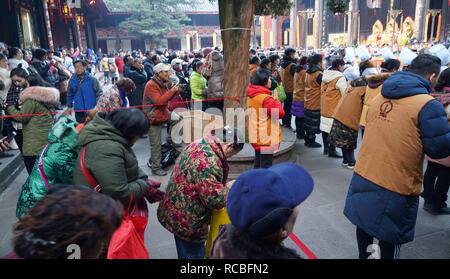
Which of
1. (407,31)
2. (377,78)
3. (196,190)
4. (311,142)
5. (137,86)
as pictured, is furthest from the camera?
(407,31)

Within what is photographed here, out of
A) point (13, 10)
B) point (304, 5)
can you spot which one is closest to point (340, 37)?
point (304, 5)

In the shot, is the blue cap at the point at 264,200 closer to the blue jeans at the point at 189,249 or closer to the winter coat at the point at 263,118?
the blue jeans at the point at 189,249

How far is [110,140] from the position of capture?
74.8 inches

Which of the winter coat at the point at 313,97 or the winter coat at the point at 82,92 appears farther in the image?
the winter coat at the point at 313,97

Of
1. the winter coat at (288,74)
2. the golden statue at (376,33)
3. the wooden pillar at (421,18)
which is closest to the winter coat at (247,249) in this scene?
the winter coat at (288,74)

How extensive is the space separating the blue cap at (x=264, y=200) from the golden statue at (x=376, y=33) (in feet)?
101

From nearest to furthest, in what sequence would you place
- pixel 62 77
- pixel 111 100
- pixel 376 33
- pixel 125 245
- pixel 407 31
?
pixel 125 245
pixel 111 100
pixel 62 77
pixel 407 31
pixel 376 33

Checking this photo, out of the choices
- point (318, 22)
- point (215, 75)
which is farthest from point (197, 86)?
point (318, 22)

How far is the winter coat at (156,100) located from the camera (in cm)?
447

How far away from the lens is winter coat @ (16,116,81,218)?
2.01 m

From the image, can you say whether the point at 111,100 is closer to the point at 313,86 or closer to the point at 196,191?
the point at 196,191

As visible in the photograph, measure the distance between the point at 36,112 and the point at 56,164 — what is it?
75.7 inches

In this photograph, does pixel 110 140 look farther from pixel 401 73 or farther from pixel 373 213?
pixel 401 73

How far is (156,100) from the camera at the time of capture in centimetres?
448
